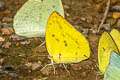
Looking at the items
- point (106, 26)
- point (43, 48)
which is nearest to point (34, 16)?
point (43, 48)

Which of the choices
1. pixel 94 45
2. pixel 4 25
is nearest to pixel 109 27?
pixel 94 45

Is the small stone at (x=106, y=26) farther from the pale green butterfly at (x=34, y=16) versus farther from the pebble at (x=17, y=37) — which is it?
the pebble at (x=17, y=37)

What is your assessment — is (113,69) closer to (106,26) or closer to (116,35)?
(116,35)

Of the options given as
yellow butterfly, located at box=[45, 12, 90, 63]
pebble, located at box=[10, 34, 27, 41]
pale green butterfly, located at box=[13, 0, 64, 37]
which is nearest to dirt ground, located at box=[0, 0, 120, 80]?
pebble, located at box=[10, 34, 27, 41]

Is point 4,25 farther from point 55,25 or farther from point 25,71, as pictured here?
point 55,25

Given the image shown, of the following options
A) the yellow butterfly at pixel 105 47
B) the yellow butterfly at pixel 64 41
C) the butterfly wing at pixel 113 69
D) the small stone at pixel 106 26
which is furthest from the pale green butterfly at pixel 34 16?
the butterfly wing at pixel 113 69
